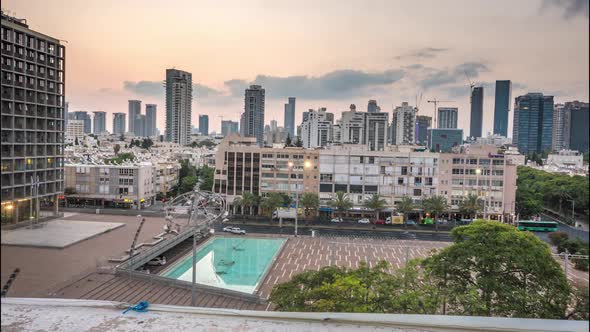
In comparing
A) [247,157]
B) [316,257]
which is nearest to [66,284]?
[316,257]

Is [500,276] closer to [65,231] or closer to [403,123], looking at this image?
[65,231]

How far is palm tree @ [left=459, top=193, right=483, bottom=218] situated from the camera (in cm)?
1169

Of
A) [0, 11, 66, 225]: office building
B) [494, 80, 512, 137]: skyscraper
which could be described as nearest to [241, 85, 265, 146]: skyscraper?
[494, 80, 512, 137]: skyscraper

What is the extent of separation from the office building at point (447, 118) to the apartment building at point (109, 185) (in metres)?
18.1

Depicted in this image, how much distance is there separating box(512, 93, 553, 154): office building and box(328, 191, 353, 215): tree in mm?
4750

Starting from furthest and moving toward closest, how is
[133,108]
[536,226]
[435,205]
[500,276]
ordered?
[133,108]
[435,205]
[536,226]
[500,276]

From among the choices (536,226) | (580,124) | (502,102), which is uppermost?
(502,102)

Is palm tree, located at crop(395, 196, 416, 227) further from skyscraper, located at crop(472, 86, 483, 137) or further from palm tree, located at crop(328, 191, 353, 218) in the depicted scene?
skyscraper, located at crop(472, 86, 483, 137)

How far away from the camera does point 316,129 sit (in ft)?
82.1

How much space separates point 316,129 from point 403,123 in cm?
526

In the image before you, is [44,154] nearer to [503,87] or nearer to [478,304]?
[478,304]

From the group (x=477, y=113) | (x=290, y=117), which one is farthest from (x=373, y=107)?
(x=477, y=113)

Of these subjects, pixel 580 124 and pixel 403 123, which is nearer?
pixel 580 124

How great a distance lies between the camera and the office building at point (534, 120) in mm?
5036
